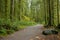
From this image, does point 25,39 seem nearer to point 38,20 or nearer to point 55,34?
point 55,34

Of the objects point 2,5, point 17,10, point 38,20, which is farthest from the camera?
point 38,20

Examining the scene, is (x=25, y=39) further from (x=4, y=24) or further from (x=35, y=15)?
(x=35, y=15)

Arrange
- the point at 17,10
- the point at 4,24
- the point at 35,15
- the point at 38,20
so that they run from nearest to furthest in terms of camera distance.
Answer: the point at 4,24, the point at 17,10, the point at 38,20, the point at 35,15

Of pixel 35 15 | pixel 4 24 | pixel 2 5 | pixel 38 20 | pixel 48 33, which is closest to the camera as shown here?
pixel 48 33

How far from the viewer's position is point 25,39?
39.7ft

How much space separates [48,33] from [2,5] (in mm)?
17557

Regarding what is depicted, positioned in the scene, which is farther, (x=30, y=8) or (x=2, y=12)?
(x=30, y=8)

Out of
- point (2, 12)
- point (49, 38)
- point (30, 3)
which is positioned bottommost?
point (49, 38)

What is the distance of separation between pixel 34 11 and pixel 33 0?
5.29 m

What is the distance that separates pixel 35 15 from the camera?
65000mm

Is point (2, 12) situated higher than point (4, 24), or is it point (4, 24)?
point (2, 12)

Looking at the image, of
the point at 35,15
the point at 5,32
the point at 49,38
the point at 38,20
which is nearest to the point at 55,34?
the point at 49,38

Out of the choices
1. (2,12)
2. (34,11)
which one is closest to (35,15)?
(34,11)

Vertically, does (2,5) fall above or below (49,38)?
above
